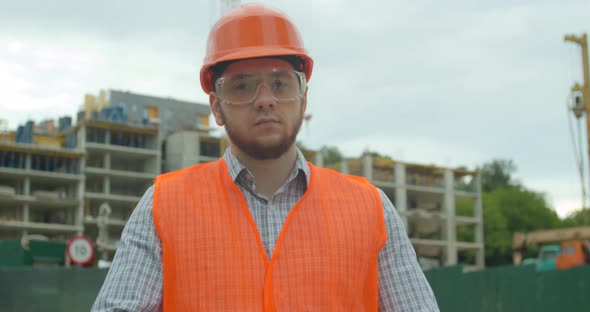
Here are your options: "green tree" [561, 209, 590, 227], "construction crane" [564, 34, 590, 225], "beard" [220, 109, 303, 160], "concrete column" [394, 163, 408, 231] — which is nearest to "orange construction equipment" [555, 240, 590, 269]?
"construction crane" [564, 34, 590, 225]

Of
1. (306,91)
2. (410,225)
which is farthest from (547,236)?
(410,225)

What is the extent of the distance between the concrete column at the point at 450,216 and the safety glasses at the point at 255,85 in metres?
89.9

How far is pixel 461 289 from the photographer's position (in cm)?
1481

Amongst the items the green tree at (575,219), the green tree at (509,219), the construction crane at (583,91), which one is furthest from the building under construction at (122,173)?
the construction crane at (583,91)

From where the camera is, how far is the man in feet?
7.55

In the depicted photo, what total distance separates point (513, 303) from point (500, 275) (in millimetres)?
561

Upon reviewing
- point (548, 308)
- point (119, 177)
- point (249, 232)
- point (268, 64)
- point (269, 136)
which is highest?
point (119, 177)

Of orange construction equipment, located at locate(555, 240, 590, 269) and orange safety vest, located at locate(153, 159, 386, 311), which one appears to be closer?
orange safety vest, located at locate(153, 159, 386, 311)

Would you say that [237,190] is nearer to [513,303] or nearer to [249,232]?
[249,232]

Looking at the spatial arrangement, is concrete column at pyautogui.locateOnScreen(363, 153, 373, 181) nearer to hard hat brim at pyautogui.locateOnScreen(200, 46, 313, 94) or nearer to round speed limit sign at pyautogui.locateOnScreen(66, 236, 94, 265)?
round speed limit sign at pyautogui.locateOnScreen(66, 236, 94, 265)

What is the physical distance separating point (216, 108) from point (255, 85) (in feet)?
0.65

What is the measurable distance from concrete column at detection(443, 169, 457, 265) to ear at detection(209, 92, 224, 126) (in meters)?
89.8

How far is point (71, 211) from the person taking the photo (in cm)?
7788

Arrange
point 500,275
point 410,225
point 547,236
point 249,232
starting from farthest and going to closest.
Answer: point 410,225 < point 547,236 < point 500,275 < point 249,232
